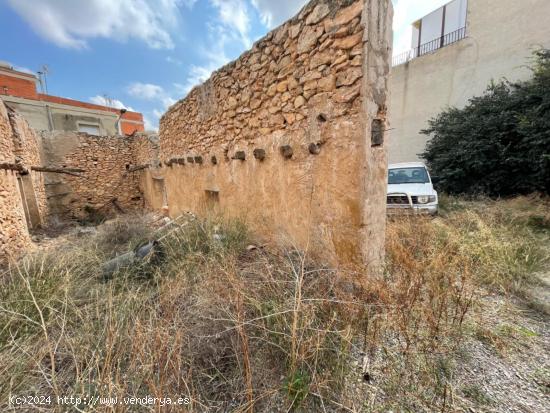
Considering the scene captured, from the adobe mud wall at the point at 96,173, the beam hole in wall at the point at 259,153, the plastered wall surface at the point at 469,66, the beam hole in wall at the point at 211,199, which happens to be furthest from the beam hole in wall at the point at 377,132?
the adobe mud wall at the point at 96,173

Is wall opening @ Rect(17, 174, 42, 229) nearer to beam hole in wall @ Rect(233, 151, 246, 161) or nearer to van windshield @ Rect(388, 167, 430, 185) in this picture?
beam hole in wall @ Rect(233, 151, 246, 161)

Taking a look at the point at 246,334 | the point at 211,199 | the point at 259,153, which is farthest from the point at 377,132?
the point at 211,199

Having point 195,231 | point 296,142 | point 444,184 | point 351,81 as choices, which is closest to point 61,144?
point 195,231

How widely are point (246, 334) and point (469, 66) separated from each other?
13.3 m

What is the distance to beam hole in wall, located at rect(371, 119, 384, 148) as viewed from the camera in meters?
2.12

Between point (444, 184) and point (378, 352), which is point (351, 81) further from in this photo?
point (444, 184)

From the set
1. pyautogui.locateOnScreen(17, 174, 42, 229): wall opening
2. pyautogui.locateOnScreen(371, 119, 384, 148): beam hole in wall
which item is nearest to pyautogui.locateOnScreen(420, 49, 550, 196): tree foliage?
pyautogui.locateOnScreen(371, 119, 384, 148): beam hole in wall

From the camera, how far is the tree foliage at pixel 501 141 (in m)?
6.68

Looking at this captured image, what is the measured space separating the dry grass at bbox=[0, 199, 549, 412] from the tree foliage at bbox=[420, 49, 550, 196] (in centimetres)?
669

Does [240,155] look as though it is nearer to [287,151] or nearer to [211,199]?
[287,151]

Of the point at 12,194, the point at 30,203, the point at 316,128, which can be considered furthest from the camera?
the point at 30,203

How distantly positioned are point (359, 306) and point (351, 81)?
6.39 feet

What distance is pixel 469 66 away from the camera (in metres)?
9.33

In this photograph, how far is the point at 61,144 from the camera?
9.38 meters
